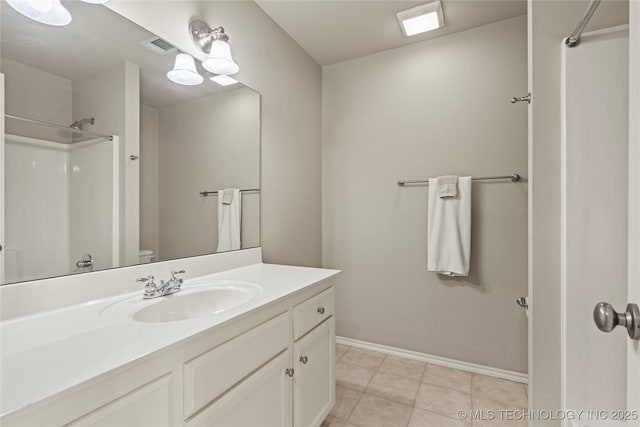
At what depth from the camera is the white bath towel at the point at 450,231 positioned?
205 cm

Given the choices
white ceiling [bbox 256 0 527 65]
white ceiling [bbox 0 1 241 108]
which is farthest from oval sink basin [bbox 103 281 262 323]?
white ceiling [bbox 256 0 527 65]

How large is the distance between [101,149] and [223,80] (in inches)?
31.0

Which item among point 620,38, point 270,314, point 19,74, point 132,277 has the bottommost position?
point 270,314

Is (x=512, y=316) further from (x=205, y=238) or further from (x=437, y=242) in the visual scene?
(x=205, y=238)

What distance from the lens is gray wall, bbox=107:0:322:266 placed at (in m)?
1.44

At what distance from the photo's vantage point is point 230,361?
88 centimetres

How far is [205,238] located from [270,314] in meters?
0.68

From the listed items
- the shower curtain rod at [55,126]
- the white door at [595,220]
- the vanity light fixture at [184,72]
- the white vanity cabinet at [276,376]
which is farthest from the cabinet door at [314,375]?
the vanity light fixture at [184,72]

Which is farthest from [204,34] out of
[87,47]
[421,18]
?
[421,18]

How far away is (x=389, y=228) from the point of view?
240cm

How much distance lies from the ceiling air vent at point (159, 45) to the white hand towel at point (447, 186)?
183 centimetres

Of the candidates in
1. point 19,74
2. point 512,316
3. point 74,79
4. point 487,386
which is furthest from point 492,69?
point 19,74

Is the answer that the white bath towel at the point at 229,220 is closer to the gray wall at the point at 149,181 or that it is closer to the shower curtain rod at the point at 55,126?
the gray wall at the point at 149,181

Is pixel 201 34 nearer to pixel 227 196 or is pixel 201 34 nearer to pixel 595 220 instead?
pixel 227 196
